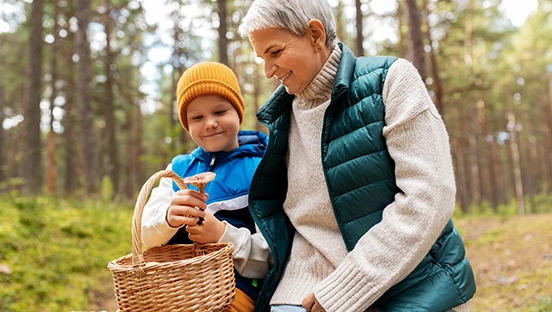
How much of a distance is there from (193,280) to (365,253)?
655mm

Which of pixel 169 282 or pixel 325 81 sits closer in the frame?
pixel 169 282

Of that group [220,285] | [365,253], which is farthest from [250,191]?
[365,253]

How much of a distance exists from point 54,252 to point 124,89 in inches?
485

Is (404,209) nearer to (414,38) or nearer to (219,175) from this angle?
(219,175)

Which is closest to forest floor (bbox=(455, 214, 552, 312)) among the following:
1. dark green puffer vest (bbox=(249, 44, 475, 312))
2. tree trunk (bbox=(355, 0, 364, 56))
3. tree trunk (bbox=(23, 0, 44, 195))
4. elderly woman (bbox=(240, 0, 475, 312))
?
dark green puffer vest (bbox=(249, 44, 475, 312))

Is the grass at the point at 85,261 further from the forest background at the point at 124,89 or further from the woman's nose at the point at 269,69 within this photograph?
the woman's nose at the point at 269,69

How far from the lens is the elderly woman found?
139cm

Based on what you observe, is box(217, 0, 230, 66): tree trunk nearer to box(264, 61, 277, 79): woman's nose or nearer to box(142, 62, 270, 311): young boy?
box(142, 62, 270, 311): young boy

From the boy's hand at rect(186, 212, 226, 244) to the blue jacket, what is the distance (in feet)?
0.75

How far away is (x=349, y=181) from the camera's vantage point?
5.06 feet

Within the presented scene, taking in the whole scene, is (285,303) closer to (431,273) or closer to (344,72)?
(431,273)

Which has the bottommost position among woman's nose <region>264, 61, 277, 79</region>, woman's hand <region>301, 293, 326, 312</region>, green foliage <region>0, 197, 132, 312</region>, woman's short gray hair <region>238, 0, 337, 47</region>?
green foliage <region>0, 197, 132, 312</region>

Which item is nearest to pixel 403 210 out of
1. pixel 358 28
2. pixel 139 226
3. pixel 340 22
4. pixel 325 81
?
pixel 325 81

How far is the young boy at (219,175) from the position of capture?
1.87m
